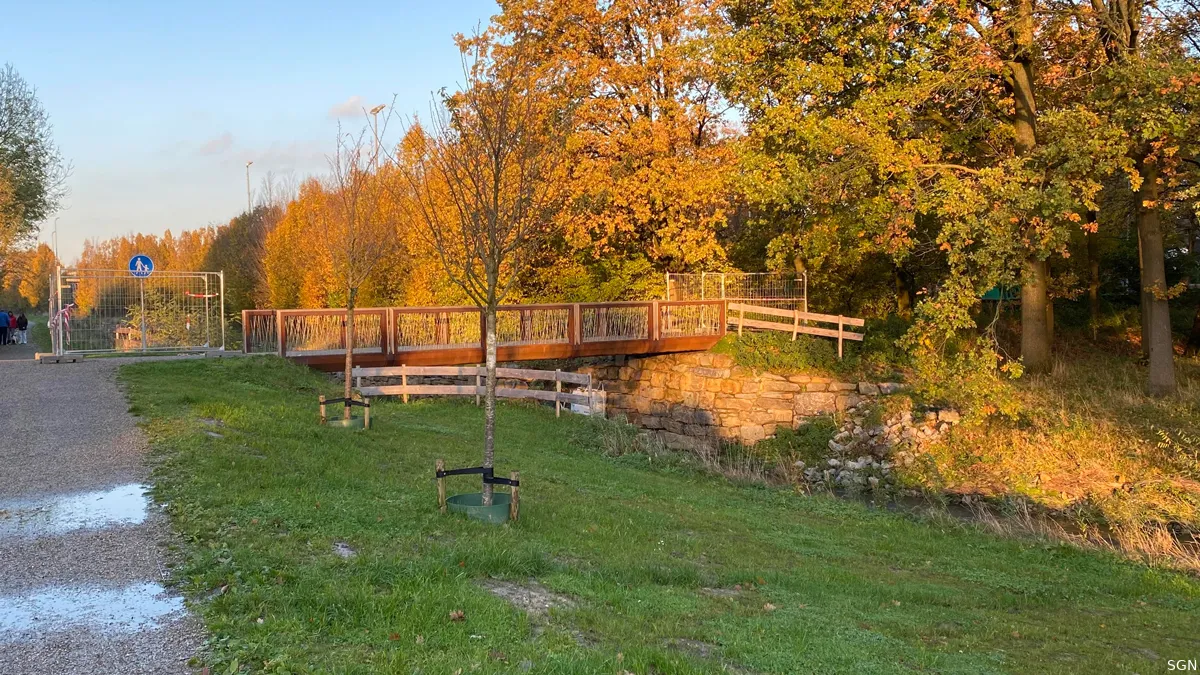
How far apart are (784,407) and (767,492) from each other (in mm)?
7026

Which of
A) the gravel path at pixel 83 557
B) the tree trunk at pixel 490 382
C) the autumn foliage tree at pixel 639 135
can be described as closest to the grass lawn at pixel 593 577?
the gravel path at pixel 83 557

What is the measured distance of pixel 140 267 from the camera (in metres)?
17.6

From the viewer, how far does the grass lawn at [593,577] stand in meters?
4.39

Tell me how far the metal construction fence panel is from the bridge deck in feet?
9.34

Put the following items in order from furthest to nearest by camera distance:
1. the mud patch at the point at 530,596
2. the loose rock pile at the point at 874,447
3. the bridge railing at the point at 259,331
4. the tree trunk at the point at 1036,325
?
the tree trunk at the point at 1036,325 < the bridge railing at the point at 259,331 < the loose rock pile at the point at 874,447 < the mud patch at the point at 530,596

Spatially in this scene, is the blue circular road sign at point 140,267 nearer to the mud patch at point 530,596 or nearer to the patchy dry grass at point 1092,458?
the mud patch at point 530,596

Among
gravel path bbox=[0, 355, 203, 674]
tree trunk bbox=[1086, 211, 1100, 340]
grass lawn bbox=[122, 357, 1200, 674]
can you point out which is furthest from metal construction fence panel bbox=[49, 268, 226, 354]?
tree trunk bbox=[1086, 211, 1100, 340]

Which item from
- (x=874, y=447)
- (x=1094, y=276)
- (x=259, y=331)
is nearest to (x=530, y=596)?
(x=874, y=447)

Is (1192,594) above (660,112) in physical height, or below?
below

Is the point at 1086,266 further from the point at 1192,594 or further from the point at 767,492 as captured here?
the point at 1192,594

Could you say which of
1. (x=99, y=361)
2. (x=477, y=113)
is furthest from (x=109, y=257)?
(x=477, y=113)

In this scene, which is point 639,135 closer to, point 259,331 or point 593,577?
point 259,331

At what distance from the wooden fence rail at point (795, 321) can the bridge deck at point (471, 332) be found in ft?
2.88

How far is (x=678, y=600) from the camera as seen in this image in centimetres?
577
